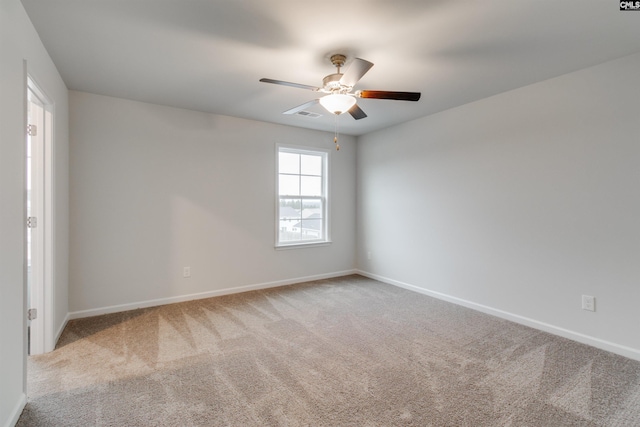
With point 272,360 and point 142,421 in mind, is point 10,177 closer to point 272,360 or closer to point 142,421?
point 142,421

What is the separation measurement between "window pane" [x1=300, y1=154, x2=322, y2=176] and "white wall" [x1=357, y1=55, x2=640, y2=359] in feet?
4.23

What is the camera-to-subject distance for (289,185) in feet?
15.7

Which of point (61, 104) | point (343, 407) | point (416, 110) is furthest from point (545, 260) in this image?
point (61, 104)

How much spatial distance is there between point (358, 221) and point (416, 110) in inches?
84.7

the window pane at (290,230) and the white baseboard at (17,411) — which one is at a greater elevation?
the window pane at (290,230)

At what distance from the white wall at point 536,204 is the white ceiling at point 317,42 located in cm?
35

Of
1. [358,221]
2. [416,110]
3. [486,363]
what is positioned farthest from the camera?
[358,221]

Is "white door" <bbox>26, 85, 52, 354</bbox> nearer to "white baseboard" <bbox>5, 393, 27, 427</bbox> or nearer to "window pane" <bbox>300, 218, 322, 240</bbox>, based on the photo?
"white baseboard" <bbox>5, 393, 27, 427</bbox>

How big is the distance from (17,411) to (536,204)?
→ 4299mm

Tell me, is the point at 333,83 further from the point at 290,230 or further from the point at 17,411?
the point at 17,411

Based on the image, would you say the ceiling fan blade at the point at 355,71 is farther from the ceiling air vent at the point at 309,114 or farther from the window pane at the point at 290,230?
the window pane at the point at 290,230

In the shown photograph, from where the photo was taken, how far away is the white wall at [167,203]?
3354mm

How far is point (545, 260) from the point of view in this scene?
9.90 feet

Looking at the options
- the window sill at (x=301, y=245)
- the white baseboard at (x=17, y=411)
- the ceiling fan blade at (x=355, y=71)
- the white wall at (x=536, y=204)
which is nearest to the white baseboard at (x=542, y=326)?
the white wall at (x=536, y=204)
